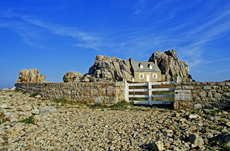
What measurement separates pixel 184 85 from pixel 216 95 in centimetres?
173

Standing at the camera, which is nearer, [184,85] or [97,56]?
[184,85]

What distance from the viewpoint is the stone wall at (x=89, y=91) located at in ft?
36.3

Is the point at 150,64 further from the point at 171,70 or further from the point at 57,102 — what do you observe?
the point at 57,102

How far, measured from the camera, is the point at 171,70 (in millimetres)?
55344

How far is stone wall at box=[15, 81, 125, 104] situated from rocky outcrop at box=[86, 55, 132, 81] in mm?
33996

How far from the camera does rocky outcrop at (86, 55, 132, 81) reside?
4806 centimetres

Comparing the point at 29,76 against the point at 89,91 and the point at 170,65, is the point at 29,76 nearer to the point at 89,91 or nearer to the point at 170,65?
the point at 89,91

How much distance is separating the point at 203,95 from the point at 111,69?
1611 inches

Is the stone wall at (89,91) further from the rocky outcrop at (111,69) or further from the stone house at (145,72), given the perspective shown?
the stone house at (145,72)

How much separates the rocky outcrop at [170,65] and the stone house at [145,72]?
394 cm

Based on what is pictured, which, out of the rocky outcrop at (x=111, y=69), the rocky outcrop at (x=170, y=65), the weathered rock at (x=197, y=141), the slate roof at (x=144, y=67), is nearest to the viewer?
the weathered rock at (x=197, y=141)

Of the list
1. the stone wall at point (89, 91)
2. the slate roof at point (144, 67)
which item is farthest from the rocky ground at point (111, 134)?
the slate roof at point (144, 67)

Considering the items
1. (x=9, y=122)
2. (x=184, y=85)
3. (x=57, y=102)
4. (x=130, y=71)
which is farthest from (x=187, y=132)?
(x=130, y=71)

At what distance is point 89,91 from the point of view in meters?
11.5
